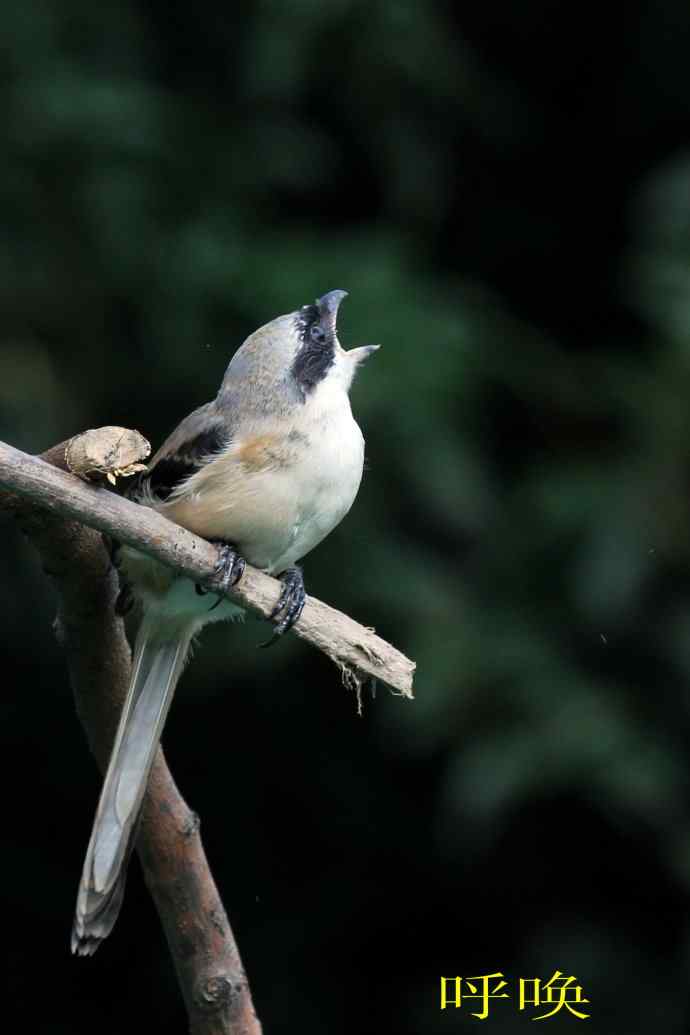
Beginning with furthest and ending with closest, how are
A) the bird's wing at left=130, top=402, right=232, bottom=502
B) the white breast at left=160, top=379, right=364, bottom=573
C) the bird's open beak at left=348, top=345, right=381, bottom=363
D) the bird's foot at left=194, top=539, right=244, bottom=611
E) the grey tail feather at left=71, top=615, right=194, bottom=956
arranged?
1. the bird's open beak at left=348, top=345, right=381, bottom=363
2. the bird's wing at left=130, top=402, right=232, bottom=502
3. the white breast at left=160, top=379, right=364, bottom=573
4. the grey tail feather at left=71, top=615, right=194, bottom=956
5. the bird's foot at left=194, top=539, right=244, bottom=611

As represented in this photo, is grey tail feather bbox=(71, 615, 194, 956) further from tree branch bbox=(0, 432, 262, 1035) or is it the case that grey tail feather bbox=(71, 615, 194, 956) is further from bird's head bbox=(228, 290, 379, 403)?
bird's head bbox=(228, 290, 379, 403)

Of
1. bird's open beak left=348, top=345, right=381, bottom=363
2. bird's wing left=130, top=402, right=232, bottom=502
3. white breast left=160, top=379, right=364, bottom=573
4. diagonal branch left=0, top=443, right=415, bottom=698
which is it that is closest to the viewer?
diagonal branch left=0, top=443, right=415, bottom=698

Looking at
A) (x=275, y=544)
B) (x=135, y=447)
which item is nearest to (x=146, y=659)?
(x=275, y=544)

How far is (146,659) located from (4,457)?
2.75ft

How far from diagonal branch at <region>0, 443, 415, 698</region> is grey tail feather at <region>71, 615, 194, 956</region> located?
0.35 metres

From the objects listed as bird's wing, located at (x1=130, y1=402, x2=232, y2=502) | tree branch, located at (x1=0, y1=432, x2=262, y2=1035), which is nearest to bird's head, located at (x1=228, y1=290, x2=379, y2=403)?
bird's wing, located at (x1=130, y1=402, x2=232, y2=502)

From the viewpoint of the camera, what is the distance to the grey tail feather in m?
2.71

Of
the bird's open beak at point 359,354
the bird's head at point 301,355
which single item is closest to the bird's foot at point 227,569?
the bird's head at point 301,355

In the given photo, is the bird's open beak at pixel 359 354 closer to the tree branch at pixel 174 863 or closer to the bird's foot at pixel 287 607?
the bird's foot at pixel 287 607

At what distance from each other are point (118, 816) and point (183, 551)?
0.63 m

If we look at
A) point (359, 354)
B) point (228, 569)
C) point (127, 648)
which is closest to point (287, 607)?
point (228, 569)

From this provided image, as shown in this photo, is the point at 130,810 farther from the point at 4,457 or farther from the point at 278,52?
the point at 278,52

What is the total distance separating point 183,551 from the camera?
238cm

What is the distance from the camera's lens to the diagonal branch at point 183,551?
88.0 inches
